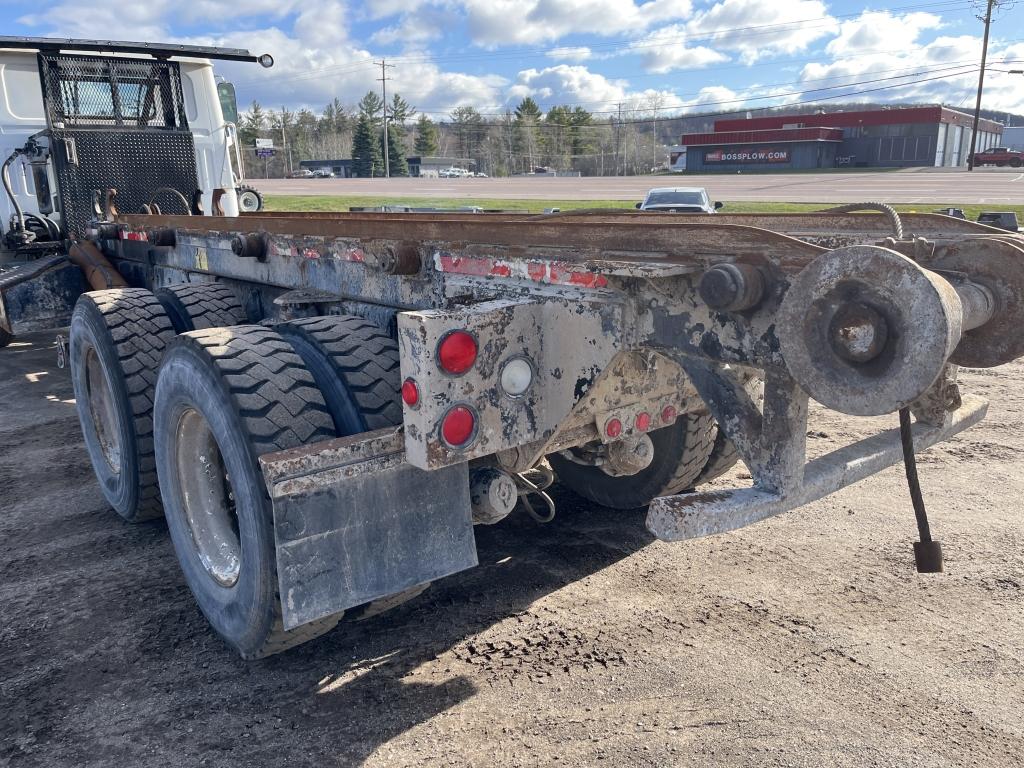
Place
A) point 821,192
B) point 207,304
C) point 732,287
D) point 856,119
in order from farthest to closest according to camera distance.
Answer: point 856,119
point 821,192
point 207,304
point 732,287

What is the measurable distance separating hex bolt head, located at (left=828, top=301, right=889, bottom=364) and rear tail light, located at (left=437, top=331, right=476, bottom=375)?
3.13ft

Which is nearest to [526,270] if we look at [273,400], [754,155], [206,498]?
[273,400]

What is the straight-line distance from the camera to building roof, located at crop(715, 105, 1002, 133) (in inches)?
2493

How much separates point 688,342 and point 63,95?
649cm

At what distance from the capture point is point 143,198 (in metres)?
6.90

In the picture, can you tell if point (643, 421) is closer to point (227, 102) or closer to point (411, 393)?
point (411, 393)

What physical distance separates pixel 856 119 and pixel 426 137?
59639 millimetres

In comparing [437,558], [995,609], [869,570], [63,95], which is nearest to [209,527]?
[437,558]

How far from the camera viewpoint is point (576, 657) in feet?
9.59

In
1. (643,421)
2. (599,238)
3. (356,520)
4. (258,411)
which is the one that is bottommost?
(356,520)

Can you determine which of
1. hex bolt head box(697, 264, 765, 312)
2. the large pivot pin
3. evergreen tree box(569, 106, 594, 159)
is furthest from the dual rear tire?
evergreen tree box(569, 106, 594, 159)

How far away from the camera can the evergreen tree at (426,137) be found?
359 ft

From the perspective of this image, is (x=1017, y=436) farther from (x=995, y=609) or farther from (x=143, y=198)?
(x=143, y=198)

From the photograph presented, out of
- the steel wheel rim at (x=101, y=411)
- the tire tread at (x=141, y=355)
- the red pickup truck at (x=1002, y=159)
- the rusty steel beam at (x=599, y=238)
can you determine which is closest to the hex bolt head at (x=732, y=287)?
the rusty steel beam at (x=599, y=238)
